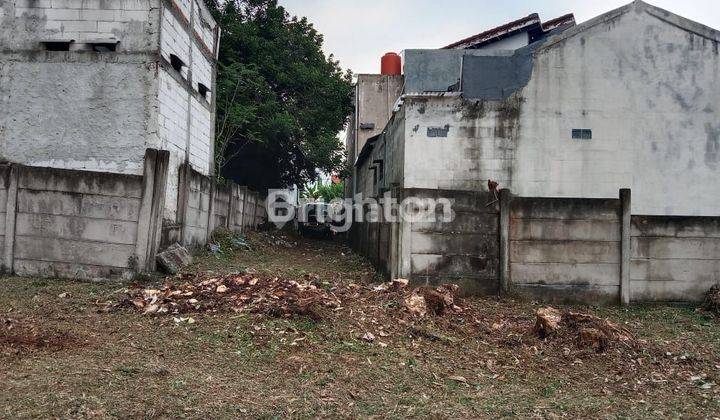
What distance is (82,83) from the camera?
901 cm

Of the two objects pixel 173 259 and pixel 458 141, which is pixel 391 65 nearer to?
pixel 458 141

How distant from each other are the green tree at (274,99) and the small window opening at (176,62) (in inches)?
181

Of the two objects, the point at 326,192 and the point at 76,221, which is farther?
the point at 326,192

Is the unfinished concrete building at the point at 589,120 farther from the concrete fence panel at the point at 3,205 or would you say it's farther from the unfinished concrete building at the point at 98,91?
the concrete fence panel at the point at 3,205

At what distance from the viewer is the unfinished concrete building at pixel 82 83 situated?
8930 millimetres

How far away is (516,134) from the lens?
9977mm

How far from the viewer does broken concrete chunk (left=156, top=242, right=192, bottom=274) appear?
24.0 feet

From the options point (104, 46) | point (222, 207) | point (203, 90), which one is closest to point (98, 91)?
point (104, 46)

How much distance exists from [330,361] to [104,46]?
7.74m

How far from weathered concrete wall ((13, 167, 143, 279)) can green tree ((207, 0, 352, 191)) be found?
330 inches

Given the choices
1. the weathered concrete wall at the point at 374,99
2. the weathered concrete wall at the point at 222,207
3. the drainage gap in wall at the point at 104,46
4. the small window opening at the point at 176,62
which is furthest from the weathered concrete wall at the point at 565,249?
the weathered concrete wall at the point at 374,99

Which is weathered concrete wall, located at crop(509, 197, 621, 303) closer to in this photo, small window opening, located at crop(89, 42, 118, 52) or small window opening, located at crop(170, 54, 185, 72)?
small window opening, located at crop(170, 54, 185, 72)

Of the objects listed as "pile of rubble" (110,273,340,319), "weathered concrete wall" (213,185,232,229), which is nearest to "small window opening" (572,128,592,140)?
"pile of rubble" (110,273,340,319)

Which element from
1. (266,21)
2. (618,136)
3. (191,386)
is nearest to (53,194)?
(191,386)
